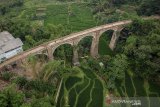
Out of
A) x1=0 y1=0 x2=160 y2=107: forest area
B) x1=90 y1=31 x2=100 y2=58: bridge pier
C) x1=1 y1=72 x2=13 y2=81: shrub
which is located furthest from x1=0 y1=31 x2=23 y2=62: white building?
x1=90 y1=31 x2=100 y2=58: bridge pier

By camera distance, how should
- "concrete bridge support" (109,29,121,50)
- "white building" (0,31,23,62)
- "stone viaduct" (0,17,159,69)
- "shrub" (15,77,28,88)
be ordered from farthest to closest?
1. "concrete bridge support" (109,29,121,50)
2. "white building" (0,31,23,62)
3. "stone viaduct" (0,17,159,69)
4. "shrub" (15,77,28,88)

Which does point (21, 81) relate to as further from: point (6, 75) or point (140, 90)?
point (140, 90)

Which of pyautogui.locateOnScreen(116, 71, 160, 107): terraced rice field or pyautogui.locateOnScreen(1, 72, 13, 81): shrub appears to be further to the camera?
pyautogui.locateOnScreen(1, 72, 13, 81): shrub

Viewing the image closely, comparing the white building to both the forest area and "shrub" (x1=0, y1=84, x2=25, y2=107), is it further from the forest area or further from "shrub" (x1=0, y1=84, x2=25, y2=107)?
"shrub" (x1=0, y1=84, x2=25, y2=107)

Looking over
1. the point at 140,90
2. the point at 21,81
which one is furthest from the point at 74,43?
the point at 140,90

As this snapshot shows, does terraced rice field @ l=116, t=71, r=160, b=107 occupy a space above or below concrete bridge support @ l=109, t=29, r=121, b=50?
below

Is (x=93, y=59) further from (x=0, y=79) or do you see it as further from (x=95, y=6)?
(x=95, y=6)

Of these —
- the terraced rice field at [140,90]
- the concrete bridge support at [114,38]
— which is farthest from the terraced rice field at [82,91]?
the concrete bridge support at [114,38]

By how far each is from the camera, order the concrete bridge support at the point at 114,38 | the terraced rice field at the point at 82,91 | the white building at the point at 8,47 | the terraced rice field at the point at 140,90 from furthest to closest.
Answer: the concrete bridge support at the point at 114,38
the white building at the point at 8,47
the terraced rice field at the point at 140,90
the terraced rice field at the point at 82,91

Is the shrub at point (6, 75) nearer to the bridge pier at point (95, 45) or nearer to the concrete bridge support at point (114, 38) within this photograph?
the bridge pier at point (95, 45)
